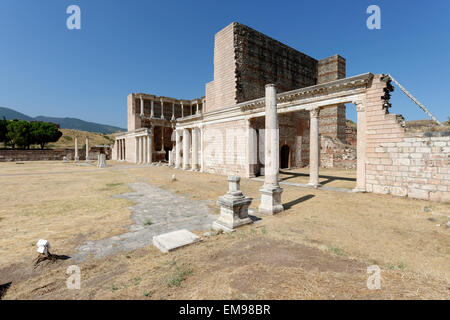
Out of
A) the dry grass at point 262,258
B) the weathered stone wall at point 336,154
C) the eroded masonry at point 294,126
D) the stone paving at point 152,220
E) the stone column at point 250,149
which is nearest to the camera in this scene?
the dry grass at point 262,258

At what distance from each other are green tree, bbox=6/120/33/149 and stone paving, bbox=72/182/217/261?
4815 centimetres

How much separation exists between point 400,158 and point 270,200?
21.1 feet

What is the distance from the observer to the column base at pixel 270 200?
647 centimetres

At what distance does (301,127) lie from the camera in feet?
73.4

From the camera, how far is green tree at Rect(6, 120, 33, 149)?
134ft

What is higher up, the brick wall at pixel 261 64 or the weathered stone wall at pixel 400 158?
the brick wall at pixel 261 64

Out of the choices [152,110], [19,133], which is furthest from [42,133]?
[152,110]

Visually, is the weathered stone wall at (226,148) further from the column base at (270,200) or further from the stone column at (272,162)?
the column base at (270,200)

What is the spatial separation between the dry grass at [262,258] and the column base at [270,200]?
33 cm
